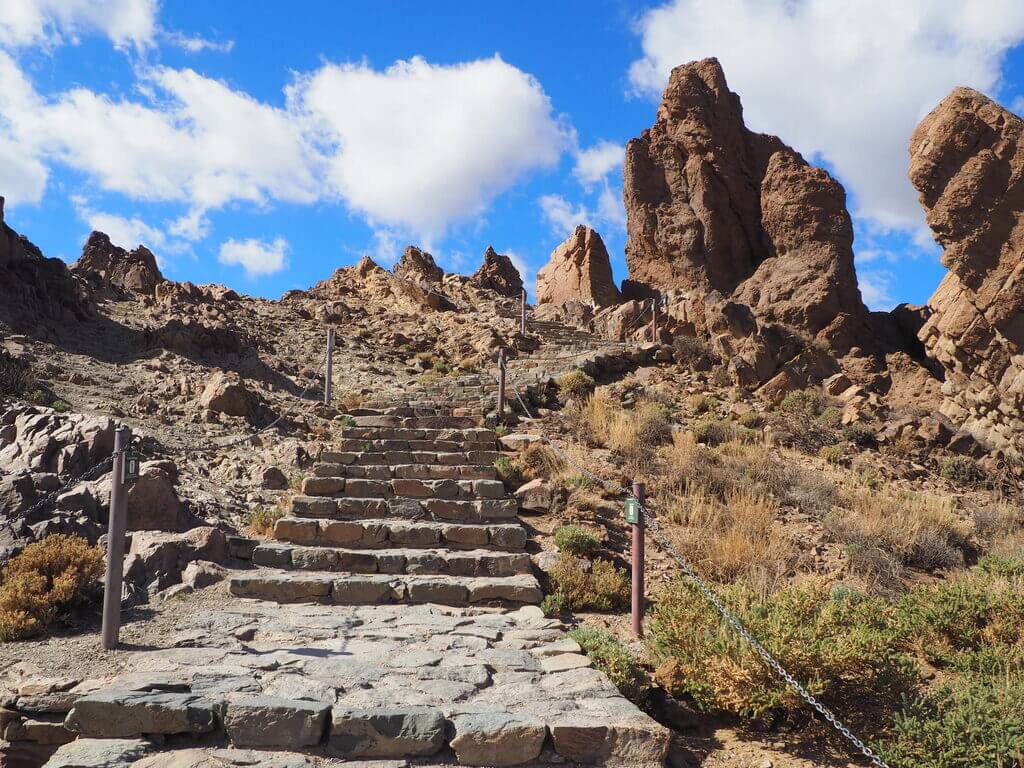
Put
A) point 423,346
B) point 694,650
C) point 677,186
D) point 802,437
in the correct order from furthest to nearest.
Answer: point 677,186, point 423,346, point 802,437, point 694,650

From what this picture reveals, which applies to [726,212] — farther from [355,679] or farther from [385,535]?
[355,679]

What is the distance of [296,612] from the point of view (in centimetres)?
608

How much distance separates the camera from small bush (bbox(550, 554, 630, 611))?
6.44 m

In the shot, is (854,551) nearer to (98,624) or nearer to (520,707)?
(520,707)

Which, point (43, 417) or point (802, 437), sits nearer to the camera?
point (43, 417)

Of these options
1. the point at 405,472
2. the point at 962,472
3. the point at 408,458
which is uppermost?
the point at 408,458

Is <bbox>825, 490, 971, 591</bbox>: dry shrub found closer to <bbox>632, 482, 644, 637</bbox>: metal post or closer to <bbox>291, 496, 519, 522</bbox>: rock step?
<bbox>632, 482, 644, 637</bbox>: metal post

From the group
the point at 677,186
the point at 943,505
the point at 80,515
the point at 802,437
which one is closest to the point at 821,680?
the point at 80,515

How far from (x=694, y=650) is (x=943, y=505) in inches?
290

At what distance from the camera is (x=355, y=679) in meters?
4.34

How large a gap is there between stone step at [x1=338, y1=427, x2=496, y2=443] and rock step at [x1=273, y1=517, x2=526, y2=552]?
2915mm

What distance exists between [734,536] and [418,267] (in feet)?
84.3

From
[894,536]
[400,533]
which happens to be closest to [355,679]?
[400,533]

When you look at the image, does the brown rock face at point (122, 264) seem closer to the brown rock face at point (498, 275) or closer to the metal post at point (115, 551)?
the brown rock face at point (498, 275)
